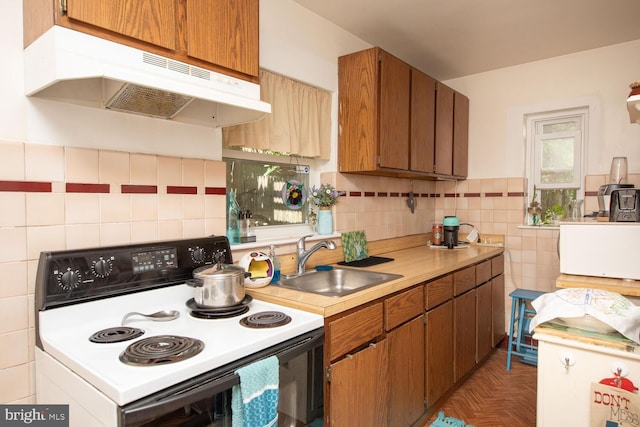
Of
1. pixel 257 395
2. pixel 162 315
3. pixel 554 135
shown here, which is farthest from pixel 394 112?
pixel 257 395

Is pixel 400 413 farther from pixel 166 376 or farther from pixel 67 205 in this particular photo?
pixel 67 205

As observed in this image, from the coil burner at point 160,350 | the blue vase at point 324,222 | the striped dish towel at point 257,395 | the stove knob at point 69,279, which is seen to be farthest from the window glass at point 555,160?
the stove knob at point 69,279

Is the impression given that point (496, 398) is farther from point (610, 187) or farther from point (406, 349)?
point (610, 187)

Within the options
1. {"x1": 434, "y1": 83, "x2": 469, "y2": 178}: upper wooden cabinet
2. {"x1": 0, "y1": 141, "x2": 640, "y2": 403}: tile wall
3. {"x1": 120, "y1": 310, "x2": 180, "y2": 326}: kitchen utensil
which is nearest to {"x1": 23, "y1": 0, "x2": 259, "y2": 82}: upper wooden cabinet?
{"x1": 0, "y1": 141, "x2": 640, "y2": 403}: tile wall

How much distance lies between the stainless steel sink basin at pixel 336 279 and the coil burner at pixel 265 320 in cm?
56

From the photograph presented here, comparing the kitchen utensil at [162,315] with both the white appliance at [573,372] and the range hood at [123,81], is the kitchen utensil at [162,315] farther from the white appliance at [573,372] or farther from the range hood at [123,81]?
the white appliance at [573,372]

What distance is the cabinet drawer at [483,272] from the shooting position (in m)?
2.89

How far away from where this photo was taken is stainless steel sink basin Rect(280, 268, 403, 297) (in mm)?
2096

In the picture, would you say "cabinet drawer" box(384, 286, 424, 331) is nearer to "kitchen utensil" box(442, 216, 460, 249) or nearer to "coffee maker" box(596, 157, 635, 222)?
"coffee maker" box(596, 157, 635, 222)

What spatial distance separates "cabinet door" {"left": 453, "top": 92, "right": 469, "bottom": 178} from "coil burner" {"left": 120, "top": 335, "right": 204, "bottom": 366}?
298cm

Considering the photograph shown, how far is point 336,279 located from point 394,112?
1226 millimetres

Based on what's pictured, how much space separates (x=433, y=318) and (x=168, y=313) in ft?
5.03

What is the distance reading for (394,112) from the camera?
8.66 feet

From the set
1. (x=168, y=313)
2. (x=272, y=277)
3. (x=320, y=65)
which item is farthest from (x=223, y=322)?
(x=320, y=65)
